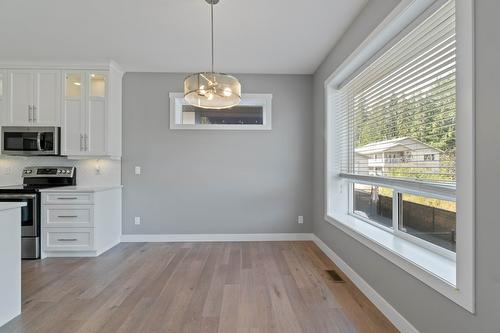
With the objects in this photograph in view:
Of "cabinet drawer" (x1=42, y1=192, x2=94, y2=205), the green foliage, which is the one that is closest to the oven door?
"cabinet drawer" (x1=42, y1=192, x2=94, y2=205)

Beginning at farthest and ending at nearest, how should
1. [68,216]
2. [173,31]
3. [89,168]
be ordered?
1. [89,168]
2. [68,216]
3. [173,31]

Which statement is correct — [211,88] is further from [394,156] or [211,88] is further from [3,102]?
[3,102]

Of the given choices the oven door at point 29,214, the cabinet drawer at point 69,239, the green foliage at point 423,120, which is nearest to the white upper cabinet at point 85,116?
the oven door at point 29,214

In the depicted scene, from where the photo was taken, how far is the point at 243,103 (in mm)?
4328

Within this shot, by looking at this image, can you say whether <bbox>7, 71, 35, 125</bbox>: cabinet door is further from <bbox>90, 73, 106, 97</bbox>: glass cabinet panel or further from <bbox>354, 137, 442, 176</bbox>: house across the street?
<bbox>354, 137, 442, 176</bbox>: house across the street

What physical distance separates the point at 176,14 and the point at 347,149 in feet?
7.84

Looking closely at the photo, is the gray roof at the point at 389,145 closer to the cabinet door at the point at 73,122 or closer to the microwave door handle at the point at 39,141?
the cabinet door at the point at 73,122

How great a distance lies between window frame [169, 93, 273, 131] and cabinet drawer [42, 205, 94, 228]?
1659 millimetres

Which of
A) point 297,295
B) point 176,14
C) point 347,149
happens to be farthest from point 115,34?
point 297,295

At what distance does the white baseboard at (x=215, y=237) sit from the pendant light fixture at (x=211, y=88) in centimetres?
243

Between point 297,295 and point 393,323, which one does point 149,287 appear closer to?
point 297,295

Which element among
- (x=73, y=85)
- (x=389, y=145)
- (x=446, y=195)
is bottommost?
(x=446, y=195)

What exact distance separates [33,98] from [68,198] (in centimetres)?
153
